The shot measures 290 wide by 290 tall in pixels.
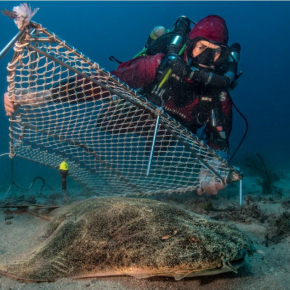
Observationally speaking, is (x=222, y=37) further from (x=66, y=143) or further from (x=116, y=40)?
(x=116, y=40)

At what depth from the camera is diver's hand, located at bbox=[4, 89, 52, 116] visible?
316 cm

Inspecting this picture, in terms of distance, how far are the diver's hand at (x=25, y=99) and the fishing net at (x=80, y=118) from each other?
13 mm

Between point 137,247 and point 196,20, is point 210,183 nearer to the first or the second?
point 137,247

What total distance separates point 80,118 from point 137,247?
2557 millimetres

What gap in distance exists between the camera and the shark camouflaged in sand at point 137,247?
1573mm

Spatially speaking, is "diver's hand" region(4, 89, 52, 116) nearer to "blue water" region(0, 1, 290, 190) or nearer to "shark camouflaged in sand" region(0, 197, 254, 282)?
"shark camouflaged in sand" region(0, 197, 254, 282)

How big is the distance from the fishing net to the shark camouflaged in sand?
1.03m

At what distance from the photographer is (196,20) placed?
87.5 meters

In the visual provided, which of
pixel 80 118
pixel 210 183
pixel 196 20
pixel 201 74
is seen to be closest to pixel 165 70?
pixel 201 74

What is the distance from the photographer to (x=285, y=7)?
83688mm

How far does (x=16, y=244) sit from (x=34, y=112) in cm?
196

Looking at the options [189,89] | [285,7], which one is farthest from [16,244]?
[285,7]

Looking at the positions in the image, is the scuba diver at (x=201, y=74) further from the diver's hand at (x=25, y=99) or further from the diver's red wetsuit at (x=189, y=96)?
the diver's hand at (x=25, y=99)

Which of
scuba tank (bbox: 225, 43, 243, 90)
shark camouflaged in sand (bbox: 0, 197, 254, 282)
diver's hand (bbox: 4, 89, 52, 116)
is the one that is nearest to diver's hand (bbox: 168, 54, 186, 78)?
scuba tank (bbox: 225, 43, 243, 90)
